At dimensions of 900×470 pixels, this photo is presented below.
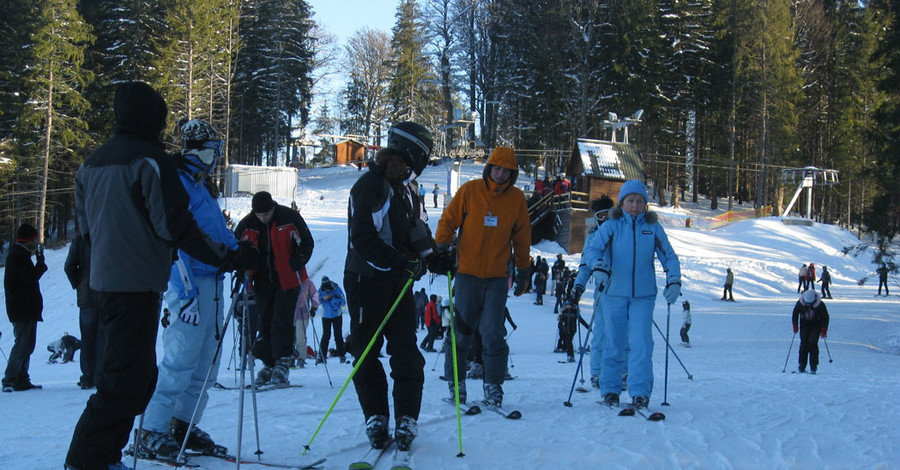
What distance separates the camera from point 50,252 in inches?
1307

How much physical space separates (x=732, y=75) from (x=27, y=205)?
152 feet

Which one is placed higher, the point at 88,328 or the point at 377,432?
the point at 377,432

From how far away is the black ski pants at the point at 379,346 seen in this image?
4336mm

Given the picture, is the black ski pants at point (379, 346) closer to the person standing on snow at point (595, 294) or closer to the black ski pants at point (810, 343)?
the person standing on snow at point (595, 294)

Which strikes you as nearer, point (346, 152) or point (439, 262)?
point (439, 262)

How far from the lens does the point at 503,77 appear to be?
182ft

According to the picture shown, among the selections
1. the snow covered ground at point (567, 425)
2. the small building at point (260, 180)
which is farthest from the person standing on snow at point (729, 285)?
the small building at point (260, 180)

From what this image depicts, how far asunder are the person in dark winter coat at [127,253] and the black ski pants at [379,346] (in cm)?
107

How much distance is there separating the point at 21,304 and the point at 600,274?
21.1 feet

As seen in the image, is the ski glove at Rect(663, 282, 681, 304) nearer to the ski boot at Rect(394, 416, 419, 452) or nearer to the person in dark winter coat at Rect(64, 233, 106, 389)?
the ski boot at Rect(394, 416, 419, 452)

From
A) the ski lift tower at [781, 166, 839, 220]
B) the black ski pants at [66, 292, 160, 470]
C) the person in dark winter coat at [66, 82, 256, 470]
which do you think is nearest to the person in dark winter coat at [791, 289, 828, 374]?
the person in dark winter coat at [66, 82, 256, 470]

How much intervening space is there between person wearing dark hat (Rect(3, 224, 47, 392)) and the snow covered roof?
2881cm

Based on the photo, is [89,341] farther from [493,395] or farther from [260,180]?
[260,180]

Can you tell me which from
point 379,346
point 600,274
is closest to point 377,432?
point 379,346
